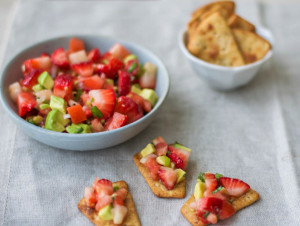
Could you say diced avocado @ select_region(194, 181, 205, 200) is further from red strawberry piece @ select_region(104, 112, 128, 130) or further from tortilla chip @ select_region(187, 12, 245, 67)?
tortilla chip @ select_region(187, 12, 245, 67)

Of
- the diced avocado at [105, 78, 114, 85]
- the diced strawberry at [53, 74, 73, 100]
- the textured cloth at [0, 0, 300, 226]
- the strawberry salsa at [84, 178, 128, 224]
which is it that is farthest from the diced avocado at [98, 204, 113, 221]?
the diced avocado at [105, 78, 114, 85]

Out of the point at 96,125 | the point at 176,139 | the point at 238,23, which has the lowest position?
the point at 176,139

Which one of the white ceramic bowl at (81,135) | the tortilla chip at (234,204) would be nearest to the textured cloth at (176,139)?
the tortilla chip at (234,204)

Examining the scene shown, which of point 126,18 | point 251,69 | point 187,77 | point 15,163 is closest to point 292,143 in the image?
point 251,69

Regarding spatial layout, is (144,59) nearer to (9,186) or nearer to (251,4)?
(9,186)

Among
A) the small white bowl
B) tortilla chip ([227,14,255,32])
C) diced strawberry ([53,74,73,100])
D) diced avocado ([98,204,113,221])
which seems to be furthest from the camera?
tortilla chip ([227,14,255,32])

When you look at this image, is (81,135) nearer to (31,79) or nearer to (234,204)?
(31,79)

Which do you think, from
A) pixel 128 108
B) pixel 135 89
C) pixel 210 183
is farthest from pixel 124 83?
pixel 210 183

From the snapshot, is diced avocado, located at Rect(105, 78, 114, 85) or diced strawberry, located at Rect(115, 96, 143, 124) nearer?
diced strawberry, located at Rect(115, 96, 143, 124)
